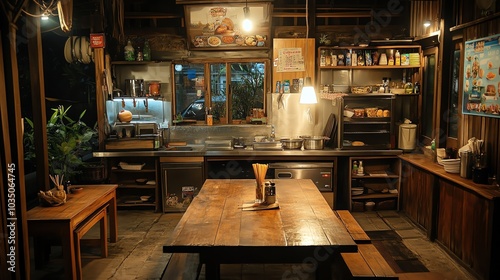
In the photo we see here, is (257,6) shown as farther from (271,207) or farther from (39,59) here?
(271,207)

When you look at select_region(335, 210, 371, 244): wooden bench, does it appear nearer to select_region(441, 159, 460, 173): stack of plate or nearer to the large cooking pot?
select_region(441, 159, 460, 173): stack of plate

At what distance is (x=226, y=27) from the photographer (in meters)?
6.87

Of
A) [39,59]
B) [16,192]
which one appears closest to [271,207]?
[16,192]

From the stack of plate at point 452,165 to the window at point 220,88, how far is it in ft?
11.0

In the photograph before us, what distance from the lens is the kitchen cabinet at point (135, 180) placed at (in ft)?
22.5

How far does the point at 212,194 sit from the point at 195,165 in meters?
2.31

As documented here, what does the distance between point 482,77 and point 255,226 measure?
3.40m

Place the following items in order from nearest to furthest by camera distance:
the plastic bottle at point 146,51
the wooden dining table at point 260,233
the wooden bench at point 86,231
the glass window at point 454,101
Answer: the wooden dining table at point 260,233 → the wooden bench at point 86,231 → the glass window at point 454,101 → the plastic bottle at point 146,51

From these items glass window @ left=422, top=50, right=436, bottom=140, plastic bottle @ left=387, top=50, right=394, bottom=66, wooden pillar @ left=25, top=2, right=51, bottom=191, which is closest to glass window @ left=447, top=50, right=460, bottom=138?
glass window @ left=422, top=50, right=436, bottom=140

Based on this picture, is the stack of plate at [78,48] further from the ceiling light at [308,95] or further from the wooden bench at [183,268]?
the wooden bench at [183,268]

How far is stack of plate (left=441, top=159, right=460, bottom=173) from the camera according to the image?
5029mm

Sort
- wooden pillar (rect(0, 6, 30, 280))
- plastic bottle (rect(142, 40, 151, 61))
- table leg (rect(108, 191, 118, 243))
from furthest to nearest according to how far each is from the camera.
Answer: plastic bottle (rect(142, 40, 151, 61))
table leg (rect(108, 191, 118, 243))
wooden pillar (rect(0, 6, 30, 280))

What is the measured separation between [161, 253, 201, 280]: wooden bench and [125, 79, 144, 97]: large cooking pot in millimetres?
3908

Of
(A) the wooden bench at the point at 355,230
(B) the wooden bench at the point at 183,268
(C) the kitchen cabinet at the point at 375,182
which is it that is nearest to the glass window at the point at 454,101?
(C) the kitchen cabinet at the point at 375,182
